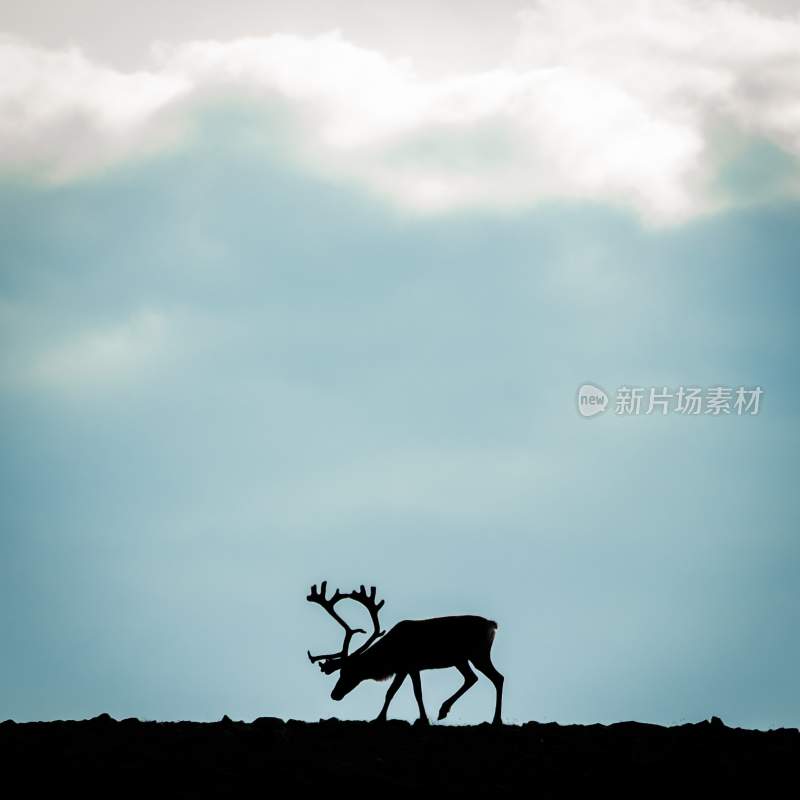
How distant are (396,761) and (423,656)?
7.88 meters

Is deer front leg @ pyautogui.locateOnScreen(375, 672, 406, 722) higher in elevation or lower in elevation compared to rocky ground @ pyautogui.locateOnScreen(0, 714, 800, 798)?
higher

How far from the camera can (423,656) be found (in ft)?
66.2

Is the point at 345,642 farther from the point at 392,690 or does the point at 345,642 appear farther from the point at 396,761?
the point at 396,761

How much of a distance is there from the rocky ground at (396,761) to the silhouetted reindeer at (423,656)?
497 centimetres

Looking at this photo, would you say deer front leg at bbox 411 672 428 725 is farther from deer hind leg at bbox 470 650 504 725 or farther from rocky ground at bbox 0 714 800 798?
rocky ground at bbox 0 714 800 798

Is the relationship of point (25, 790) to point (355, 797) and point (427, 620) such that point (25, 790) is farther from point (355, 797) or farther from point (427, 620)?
point (427, 620)

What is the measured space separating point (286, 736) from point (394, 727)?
271cm

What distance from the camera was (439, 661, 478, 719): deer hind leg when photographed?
63.2 ft

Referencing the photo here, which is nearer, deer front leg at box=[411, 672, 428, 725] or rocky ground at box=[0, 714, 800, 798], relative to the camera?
rocky ground at box=[0, 714, 800, 798]

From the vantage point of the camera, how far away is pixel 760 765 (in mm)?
12227

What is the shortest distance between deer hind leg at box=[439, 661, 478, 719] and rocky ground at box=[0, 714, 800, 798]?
14.9 feet

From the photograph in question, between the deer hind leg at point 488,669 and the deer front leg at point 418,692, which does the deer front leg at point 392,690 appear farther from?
the deer hind leg at point 488,669

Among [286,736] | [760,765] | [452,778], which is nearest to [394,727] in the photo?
[286,736]

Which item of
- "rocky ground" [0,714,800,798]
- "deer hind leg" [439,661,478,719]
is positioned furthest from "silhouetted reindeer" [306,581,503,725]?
"rocky ground" [0,714,800,798]
